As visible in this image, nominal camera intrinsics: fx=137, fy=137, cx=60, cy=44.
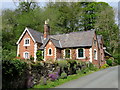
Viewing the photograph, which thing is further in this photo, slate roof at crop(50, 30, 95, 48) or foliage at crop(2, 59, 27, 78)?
slate roof at crop(50, 30, 95, 48)

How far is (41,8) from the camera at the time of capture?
A: 40.2 metres

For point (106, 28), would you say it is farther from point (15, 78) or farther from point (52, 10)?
point (15, 78)

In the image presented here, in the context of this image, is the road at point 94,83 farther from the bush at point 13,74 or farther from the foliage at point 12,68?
the foliage at point 12,68

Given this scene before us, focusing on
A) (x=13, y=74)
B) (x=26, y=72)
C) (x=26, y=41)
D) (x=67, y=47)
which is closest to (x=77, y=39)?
(x=67, y=47)

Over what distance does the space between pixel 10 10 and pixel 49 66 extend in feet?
108

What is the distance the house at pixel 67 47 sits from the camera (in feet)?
77.8

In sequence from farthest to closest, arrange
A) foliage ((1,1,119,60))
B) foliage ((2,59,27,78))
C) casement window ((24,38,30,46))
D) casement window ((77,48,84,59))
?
foliage ((1,1,119,60))
casement window ((24,38,30,46))
casement window ((77,48,84,59))
foliage ((2,59,27,78))

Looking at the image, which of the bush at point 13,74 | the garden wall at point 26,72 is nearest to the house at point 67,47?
the garden wall at point 26,72

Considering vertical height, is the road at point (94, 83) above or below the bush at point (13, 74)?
below

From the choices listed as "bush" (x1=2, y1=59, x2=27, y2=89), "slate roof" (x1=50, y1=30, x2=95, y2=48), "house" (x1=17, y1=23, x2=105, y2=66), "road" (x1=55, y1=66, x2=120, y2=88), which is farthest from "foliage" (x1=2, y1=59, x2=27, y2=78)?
"slate roof" (x1=50, y1=30, x2=95, y2=48)

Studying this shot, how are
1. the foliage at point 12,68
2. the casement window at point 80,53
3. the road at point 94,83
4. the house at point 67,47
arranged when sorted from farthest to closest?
1. the casement window at point 80,53
2. the house at point 67,47
3. the road at point 94,83
4. the foliage at point 12,68

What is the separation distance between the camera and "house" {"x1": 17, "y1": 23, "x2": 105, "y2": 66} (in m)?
23.7

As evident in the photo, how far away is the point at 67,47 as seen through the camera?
24703mm

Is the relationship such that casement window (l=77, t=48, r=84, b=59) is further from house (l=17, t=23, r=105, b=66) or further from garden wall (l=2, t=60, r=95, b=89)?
garden wall (l=2, t=60, r=95, b=89)
